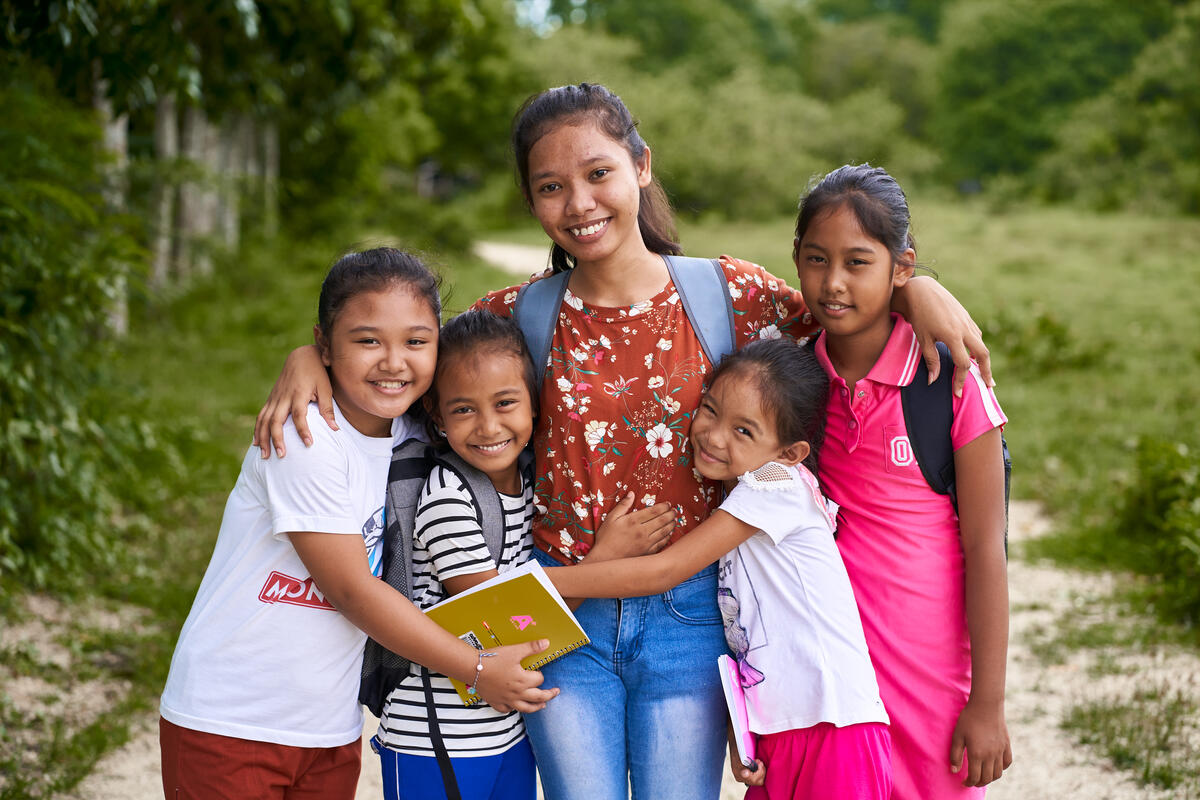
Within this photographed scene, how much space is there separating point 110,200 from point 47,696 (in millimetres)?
4339

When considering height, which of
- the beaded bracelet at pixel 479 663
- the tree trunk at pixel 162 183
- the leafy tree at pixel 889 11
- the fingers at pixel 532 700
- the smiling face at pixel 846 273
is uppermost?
the leafy tree at pixel 889 11

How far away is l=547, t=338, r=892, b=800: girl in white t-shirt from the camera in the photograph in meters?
1.94

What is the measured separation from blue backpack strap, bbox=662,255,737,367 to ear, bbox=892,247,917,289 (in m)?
0.32

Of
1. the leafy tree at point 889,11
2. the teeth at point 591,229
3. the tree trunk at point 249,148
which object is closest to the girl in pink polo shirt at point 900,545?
the teeth at point 591,229

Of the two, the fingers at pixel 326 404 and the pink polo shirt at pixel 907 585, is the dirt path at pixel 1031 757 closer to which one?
the pink polo shirt at pixel 907 585

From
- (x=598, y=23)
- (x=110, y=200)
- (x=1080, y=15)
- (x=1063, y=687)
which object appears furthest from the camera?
(x=598, y=23)

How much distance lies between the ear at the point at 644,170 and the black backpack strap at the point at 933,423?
695 millimetres

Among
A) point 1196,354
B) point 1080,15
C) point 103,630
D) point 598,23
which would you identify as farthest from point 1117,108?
point 103,630

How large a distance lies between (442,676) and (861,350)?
1030mm

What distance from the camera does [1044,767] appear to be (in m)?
3.46

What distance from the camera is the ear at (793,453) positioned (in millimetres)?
2053

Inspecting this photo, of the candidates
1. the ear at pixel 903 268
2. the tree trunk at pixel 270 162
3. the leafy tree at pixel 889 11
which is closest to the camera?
the ear at pixel 903 268

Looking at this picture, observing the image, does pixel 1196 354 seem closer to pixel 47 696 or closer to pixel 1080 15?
pixel 47 696

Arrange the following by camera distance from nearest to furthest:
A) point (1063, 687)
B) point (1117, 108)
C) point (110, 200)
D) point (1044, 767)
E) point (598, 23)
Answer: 1. point (1044, 767)
2. point (1063, 687)
3. point (110, 200)
4. point (1117, 108)
5. point (598, 23)
